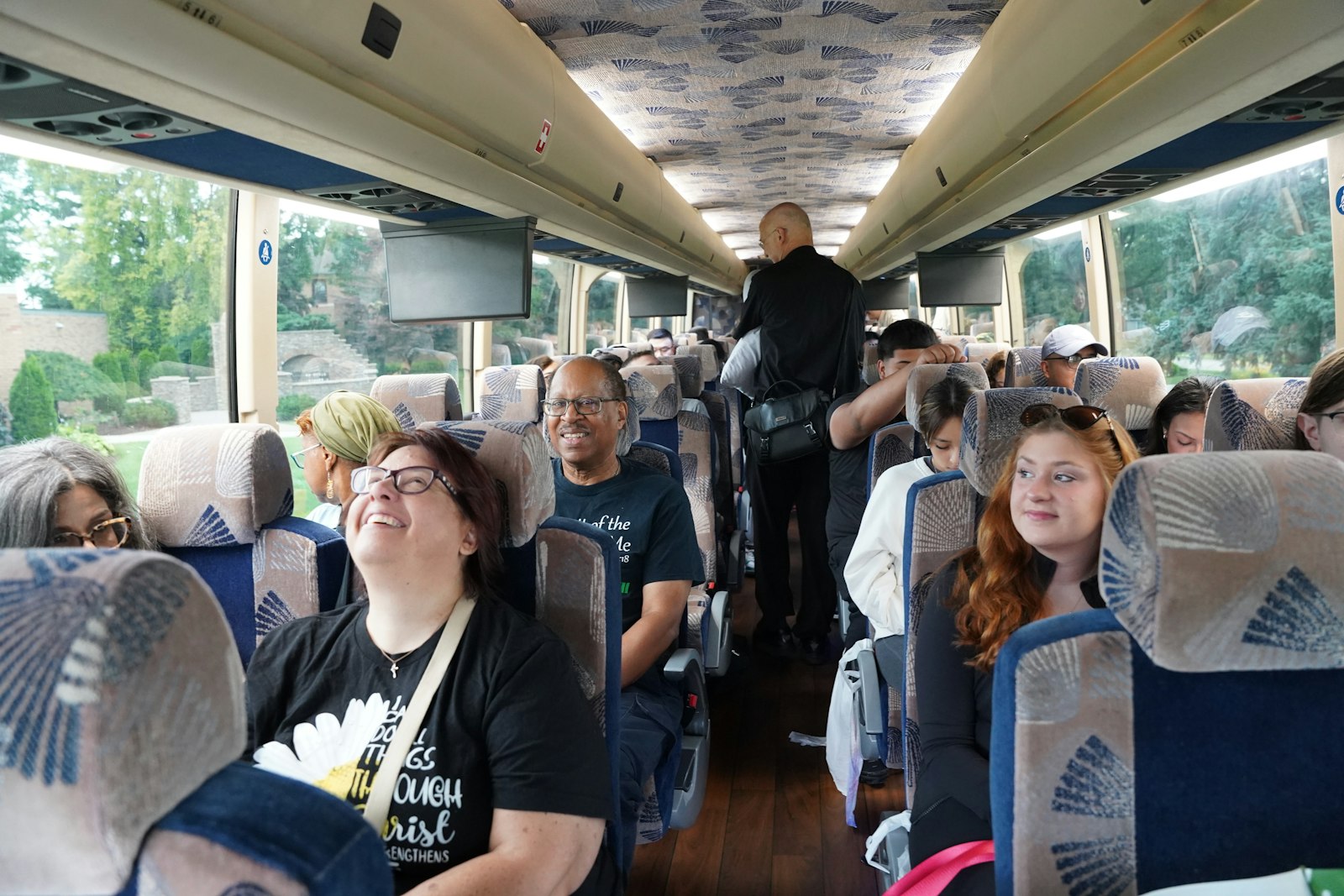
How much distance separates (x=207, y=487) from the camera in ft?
6.60

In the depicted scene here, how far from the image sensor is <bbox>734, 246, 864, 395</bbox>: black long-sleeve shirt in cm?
416

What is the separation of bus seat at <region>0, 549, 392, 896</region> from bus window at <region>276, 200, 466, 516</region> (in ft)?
11.1

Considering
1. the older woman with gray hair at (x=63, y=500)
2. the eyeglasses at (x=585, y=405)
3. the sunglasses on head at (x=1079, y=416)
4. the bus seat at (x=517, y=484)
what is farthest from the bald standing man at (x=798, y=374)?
the older woman with gray hair at (x=63, y=500)

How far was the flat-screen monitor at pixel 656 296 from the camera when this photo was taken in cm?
1025

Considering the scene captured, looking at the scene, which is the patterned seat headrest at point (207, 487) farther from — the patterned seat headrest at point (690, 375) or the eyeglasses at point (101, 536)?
the patterned seat headrest at point (690, 375)

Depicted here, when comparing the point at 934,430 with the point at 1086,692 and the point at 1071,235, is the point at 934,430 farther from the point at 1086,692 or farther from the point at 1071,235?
the point at 1071,235

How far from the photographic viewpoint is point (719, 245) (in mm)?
9398

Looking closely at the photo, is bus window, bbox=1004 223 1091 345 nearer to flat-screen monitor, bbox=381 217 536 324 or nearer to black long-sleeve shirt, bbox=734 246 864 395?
black long-sleeve shirt, bbox=734 246 864 395

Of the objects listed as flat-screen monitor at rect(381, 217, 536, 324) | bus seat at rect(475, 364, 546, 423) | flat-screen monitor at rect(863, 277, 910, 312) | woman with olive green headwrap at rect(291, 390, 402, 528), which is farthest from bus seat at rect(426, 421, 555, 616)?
flat-screen monitor at rect(863, 277, 910, 312)

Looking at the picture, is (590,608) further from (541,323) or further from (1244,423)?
(541,323)

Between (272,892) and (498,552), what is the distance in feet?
4.09

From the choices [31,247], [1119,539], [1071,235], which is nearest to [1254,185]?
[1071,235]

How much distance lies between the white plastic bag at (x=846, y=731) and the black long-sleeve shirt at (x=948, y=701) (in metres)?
0.79

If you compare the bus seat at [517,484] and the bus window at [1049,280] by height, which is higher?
the bus window at [1049,280]
